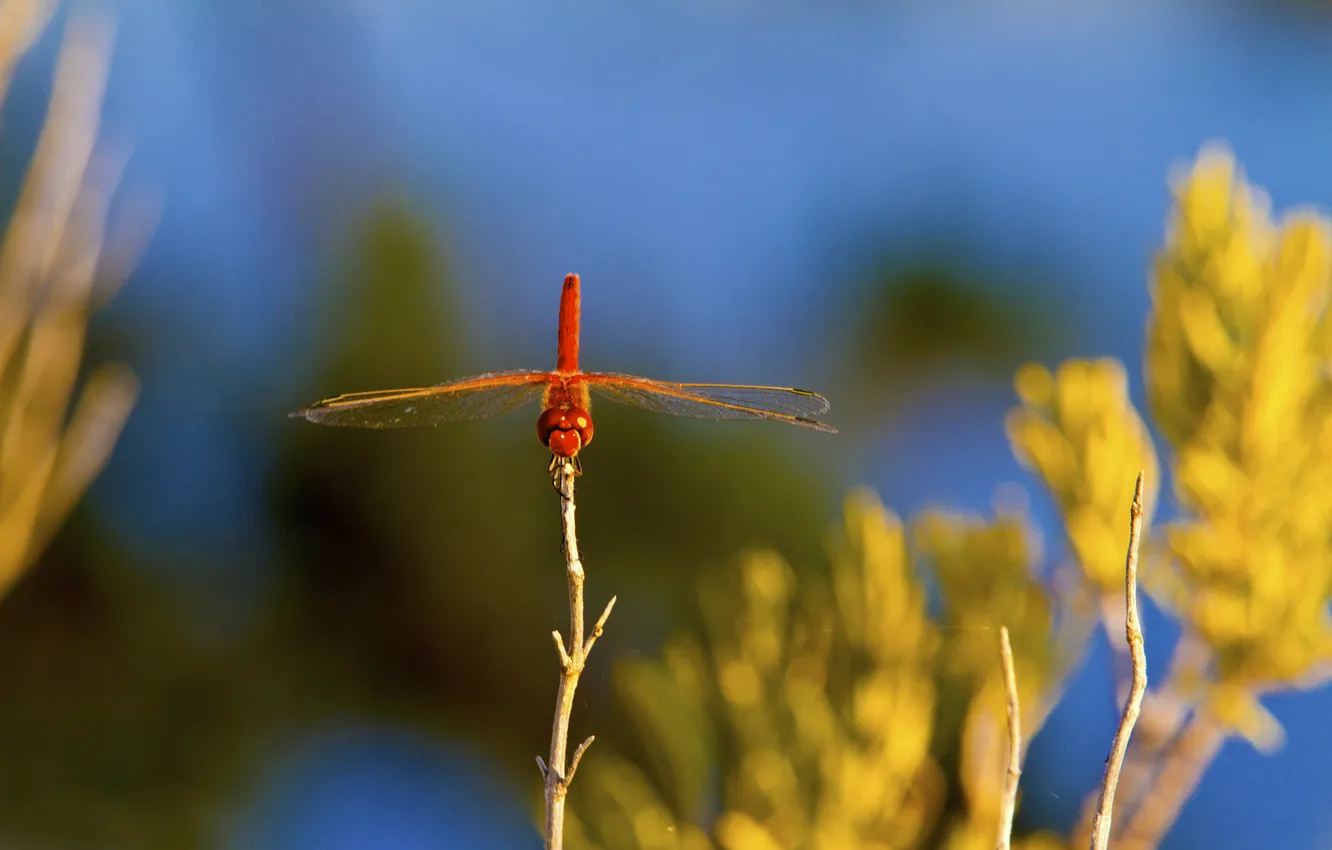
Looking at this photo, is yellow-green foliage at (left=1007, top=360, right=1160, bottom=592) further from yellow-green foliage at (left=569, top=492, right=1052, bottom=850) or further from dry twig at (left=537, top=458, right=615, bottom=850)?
dry twig at (left=537, top=458, right=615, bottom=850)

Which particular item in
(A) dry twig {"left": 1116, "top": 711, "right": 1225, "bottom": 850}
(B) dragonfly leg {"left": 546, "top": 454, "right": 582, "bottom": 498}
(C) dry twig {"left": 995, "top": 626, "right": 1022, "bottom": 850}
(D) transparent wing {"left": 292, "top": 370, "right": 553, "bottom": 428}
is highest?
(D) transparent wing {"left": 292, "top": 370, "right": 553, "bottom": 428}

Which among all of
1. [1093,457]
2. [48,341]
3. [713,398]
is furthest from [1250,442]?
[48,341]

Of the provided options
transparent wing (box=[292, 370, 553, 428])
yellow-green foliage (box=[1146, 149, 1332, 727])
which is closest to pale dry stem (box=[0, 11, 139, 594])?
transparent wing (box=[292, 370, 553, 428])

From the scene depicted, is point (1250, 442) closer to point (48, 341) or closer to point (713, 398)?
point (713, 398)

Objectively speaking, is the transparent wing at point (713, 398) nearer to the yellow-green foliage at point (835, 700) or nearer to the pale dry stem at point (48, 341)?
the yellow-green foliage at point (835, 700)

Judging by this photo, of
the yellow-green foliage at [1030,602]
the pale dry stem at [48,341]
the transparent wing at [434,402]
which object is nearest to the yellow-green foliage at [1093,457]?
the yellow-green foliage at [1030,602]
